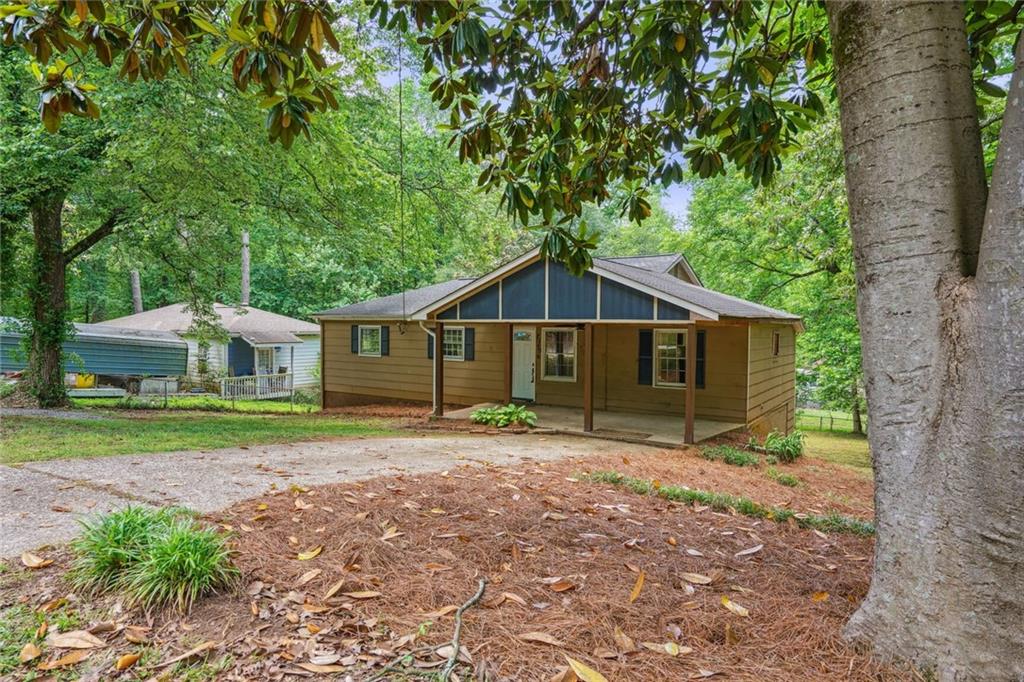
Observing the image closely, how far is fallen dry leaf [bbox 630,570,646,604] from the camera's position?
8.29ft

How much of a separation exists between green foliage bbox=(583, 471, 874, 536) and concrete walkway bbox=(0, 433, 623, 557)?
1.80 metres

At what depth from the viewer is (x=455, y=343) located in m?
14.6

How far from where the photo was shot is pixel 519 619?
2.34 meters

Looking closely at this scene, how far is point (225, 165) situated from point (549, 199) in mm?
6585

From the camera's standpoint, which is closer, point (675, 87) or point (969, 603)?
point (969, 603)

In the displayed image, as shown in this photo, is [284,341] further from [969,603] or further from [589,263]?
[969,603]

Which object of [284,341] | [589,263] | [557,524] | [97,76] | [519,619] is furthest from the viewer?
[284,341]

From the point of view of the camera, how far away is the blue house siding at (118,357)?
1711cm

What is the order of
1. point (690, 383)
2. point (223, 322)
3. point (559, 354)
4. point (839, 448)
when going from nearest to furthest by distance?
1. point (690, 383)
2. point (559, 354)
3. point (839, 448)
4. point (223, 322)

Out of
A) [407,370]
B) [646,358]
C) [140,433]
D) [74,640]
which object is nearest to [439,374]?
[407,370]

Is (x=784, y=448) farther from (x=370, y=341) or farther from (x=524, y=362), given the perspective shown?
(x=370, y=341)

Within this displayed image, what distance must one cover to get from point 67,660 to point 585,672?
196 centimetres

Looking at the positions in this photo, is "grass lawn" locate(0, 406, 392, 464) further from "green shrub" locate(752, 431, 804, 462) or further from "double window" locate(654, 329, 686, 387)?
"green shrub" locate(752, 431, 804, 462)

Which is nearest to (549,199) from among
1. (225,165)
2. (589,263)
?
(589,263)
